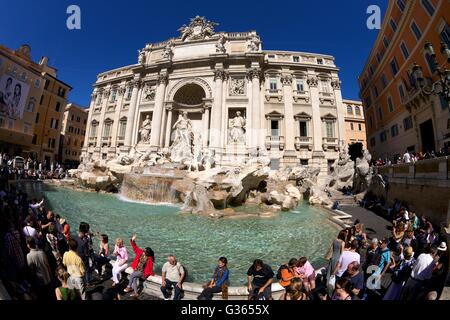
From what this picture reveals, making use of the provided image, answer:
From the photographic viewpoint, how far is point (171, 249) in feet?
16.6

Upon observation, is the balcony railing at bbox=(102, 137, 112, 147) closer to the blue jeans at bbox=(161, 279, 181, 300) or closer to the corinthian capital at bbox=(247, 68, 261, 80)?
the corinthian capital at bbox=(247, 68, 261, 80)

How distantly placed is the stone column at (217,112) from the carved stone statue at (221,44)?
233cm

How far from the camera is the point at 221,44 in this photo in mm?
21406

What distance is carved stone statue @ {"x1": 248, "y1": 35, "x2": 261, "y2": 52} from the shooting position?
20984 mm

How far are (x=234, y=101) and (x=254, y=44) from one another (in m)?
6.66

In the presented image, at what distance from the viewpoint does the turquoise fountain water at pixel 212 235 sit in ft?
15.1

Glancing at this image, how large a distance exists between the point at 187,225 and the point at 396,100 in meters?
19.9

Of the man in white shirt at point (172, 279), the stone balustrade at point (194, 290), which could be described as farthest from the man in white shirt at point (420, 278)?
the man in white shirt at point (172, 279)

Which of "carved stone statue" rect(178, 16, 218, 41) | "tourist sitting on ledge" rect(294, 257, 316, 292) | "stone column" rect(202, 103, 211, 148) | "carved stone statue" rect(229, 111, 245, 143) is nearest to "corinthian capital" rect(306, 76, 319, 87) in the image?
"carved stone statue" rect(229, 111, 245, 143)

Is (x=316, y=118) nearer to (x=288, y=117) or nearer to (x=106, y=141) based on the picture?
(x=288, y=117)

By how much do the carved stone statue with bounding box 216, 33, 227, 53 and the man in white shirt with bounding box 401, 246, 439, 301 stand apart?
74.9ft

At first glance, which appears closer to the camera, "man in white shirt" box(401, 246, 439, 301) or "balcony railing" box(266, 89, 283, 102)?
"man in white shirt" box(401, 246, 439, 301)

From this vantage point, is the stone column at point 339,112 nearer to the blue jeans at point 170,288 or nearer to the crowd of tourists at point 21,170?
the blue jeans at point 170,288
